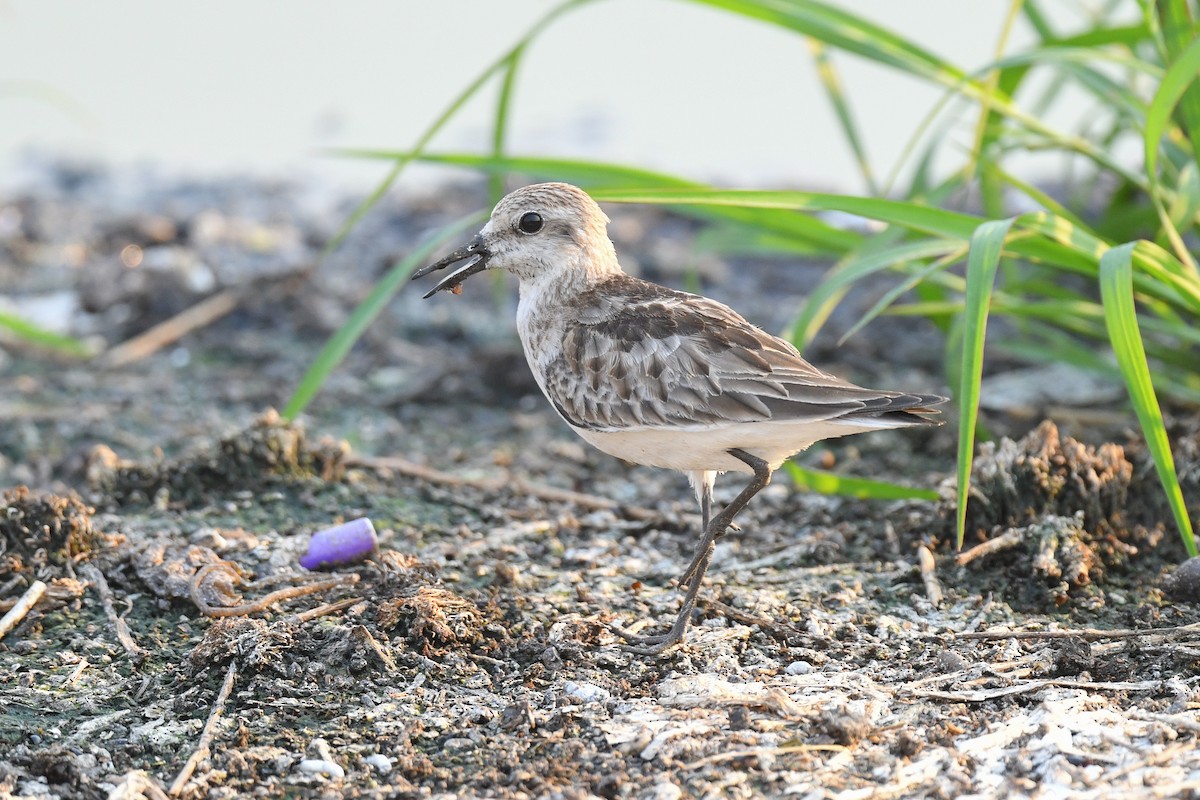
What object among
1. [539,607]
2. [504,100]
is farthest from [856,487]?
[504,100]

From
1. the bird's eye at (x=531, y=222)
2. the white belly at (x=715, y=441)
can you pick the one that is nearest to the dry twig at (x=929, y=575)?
the white belly at (x=715, y=441)

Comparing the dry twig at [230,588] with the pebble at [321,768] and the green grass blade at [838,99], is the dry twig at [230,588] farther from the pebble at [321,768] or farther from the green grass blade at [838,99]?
the green grass blade at [838,99]

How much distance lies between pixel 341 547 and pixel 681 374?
3.70ft

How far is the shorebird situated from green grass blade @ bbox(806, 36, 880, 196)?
5.13 ft

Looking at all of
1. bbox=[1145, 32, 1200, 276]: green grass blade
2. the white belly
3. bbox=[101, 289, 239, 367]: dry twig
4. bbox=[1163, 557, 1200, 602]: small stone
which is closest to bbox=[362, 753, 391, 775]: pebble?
the white belly

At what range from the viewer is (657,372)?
3.77 meters

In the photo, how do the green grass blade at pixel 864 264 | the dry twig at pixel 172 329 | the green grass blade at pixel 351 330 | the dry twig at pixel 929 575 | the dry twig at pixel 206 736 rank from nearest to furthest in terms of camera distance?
the dry twig at pixel 206 736, the dry twig at pixel 929 575, the green grass blade at pixel 864 264, the green grass blade at pixel 351 330, the dry twig at pixel 172 329

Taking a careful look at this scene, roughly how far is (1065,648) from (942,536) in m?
0.87

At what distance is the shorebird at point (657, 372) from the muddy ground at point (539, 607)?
0.39 m

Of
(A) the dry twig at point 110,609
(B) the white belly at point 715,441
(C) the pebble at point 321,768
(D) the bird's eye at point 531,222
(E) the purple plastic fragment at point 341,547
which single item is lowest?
(C) the pebble at point 321,768

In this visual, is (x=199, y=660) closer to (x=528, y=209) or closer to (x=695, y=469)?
(x=695, y=469)

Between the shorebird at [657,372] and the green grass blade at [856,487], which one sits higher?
the shorebird at [657,372]

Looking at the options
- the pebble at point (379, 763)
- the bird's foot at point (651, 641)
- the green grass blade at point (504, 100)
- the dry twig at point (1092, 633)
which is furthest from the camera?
the green grass blade at point (504, 100)

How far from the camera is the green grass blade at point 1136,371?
11.6 feet
